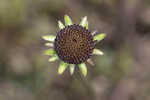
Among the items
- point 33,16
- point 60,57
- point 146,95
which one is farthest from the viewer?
point 33,16

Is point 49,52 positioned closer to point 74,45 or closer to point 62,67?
point 62,67

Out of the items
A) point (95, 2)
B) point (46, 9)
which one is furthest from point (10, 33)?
point (95, 2)

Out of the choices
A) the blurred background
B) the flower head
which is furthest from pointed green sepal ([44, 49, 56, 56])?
the blurred background

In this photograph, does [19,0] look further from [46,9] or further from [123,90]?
[123,90]

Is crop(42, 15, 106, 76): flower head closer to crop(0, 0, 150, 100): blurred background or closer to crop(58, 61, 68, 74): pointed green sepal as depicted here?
crop(58, 61, 68, 74): pointed green sepal

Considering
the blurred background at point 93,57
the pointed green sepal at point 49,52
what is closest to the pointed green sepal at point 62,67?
the pointed green sepal at point 49,52

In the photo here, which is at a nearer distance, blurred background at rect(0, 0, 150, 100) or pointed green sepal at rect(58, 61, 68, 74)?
pointed green sepal at rect(58, 61, 68, 74)

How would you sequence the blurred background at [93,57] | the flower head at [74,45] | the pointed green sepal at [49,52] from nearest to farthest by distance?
the flower head at [74,45] → the pointed green sepal at [49,52] → the blurred background at [93,57]

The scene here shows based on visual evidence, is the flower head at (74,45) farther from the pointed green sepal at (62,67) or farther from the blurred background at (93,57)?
the blurred background at (93,57)

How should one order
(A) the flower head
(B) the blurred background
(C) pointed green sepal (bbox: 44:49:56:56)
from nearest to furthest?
1. (A) the flower head
2. (C) pointed green sepal (bbox: 44:49:56:56)
3. (B) the blurred background
